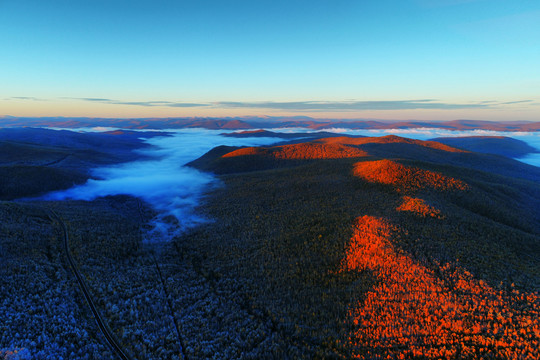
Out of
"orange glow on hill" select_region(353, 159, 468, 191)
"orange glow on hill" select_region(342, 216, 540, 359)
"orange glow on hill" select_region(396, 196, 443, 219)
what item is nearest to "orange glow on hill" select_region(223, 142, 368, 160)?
"orange glow on hill" select_region(353, 159, 468, 191)

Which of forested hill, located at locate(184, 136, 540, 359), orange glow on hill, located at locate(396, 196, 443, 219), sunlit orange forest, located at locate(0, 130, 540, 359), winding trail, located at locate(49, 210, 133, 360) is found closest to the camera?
winding trail, located at locate(49, 210, 133, 360)

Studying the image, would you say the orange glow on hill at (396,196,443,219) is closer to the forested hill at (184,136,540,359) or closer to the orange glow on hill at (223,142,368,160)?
the forested hill at (184,136,540,359)

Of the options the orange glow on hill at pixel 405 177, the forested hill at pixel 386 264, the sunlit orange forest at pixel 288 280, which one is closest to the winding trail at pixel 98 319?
the sunlit orange forest at pixel 288 280

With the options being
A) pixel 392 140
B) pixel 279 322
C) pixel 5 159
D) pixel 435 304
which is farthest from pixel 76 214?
pixel 392 140

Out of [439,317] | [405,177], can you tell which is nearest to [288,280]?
[439,317]

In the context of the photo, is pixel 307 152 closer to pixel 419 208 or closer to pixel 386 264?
pixel 419 208

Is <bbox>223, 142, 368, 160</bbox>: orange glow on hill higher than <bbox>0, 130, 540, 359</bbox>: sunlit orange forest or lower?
higher

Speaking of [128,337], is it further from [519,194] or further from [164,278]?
[519,194]

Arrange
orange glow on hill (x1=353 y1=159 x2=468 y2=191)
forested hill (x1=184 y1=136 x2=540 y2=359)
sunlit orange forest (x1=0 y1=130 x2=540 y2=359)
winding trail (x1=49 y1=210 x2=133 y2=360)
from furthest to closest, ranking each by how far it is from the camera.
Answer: orange glow on hill (x1=353 y1=159 x2=468 y2=191) < forested hill (x1=184 y1=136 x2=540 y2=359) < sunlit orange forest (x1=0 y1=130 x2=540 y2=359) < winding trail (x1=49 y1=210 x2=133 y2=360)
